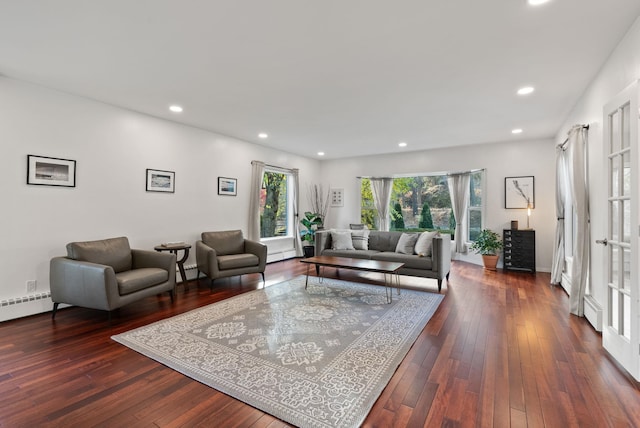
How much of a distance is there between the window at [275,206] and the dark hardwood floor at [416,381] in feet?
11.6

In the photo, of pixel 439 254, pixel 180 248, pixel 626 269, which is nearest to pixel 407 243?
pixel 439 254

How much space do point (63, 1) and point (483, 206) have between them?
6892 mm

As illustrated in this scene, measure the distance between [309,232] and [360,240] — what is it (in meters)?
1.89

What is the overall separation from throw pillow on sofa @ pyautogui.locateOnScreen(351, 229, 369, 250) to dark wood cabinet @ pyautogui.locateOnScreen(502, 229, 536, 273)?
2.72m

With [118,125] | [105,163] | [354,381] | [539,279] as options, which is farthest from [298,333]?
[539,279]

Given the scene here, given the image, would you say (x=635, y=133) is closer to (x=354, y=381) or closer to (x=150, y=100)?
(x=354, y=381)

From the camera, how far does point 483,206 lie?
20.6 feet

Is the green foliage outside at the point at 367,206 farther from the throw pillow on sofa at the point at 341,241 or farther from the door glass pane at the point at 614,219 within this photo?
the door glass pane at the point at 614,219

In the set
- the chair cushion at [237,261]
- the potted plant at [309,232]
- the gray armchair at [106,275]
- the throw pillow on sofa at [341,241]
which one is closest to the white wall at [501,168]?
the potted plant at [309,232]

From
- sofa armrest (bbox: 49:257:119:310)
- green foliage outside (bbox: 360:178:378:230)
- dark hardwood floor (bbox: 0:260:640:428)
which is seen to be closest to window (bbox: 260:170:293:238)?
green foliage outside (bbox: 360:178:378:230)

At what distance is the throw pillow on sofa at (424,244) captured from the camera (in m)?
4.59

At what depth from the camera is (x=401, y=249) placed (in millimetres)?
5059

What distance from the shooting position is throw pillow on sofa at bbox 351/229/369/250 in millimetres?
5586

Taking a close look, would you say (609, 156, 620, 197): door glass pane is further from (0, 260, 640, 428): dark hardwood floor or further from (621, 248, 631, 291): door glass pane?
(0, 260, 640, 428): dark hardwood floor
